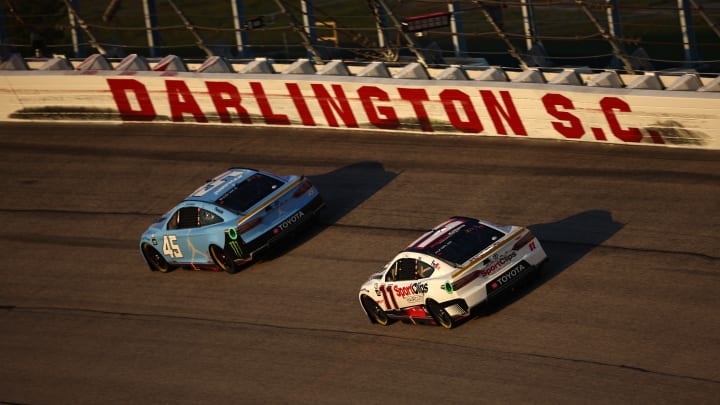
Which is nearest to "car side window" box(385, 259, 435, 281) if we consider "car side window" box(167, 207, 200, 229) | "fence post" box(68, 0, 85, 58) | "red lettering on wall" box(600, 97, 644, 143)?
"car side window" box(167, 207, 200, 229)

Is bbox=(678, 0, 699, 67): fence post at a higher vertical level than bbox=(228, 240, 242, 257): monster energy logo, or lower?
higher

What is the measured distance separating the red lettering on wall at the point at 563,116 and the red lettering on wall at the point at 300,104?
20.7ft

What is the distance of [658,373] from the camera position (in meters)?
13.2

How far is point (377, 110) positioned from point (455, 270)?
10.1m

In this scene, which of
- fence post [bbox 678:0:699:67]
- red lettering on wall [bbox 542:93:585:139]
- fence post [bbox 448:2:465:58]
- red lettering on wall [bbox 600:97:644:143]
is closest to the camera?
red lettering on wall [bbox 600:97:644:143]

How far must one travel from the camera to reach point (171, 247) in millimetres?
20422

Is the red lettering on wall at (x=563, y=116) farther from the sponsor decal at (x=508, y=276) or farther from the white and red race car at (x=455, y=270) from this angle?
the sponsor decal at (x=508, y=276)

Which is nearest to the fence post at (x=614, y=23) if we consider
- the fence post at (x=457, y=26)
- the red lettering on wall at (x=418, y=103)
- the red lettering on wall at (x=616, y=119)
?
the red lettering on wall at (x=616, y=119)

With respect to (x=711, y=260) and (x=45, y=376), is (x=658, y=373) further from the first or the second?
(x=45, y=376)

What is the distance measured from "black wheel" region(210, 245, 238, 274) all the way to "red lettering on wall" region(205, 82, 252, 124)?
7872 millimetres

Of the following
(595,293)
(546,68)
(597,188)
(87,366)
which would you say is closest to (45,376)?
(87,366)

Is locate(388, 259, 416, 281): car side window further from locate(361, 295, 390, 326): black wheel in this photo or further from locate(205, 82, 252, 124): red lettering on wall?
locate(205, 82, 252, 124): red lettering on wall

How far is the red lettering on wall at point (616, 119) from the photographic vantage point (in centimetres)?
2081

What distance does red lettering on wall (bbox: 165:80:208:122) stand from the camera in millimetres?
27875
